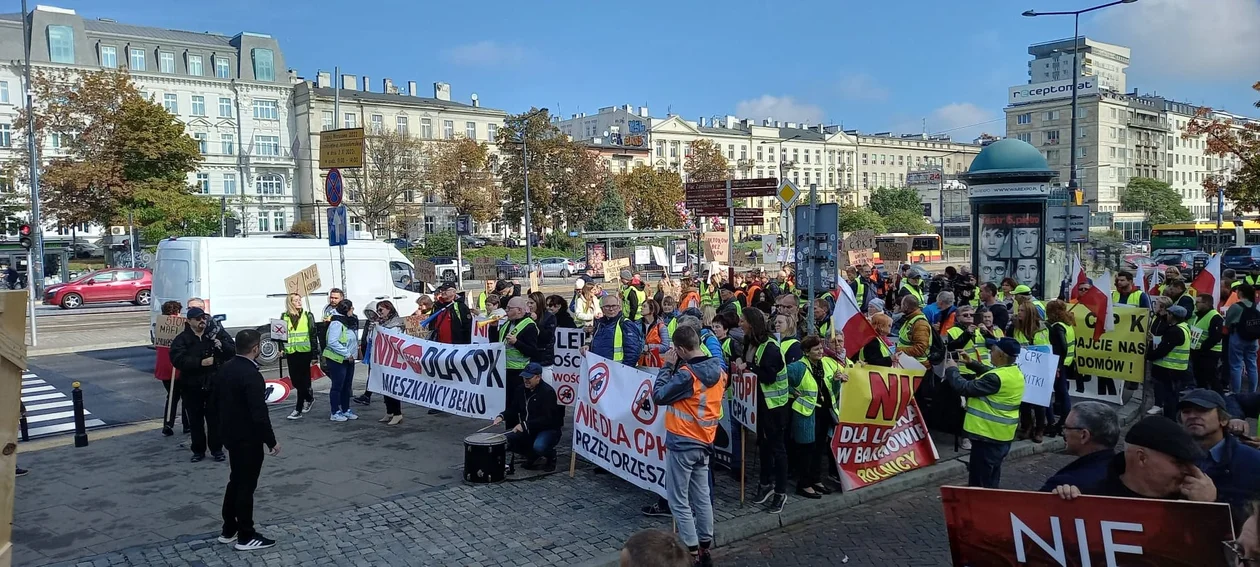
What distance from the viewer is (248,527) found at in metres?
6.81

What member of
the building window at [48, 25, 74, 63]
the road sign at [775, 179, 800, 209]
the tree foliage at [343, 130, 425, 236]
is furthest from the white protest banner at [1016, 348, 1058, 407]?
the building window at [48, 25, 74, 63]

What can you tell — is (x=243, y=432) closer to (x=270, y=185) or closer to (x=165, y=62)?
(x=270, y=185)

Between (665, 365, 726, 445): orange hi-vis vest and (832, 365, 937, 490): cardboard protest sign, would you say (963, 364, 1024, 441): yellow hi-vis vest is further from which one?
(665, 365, 726, 445): orange hi-vis vest

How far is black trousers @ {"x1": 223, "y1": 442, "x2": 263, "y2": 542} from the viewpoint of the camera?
263 inches

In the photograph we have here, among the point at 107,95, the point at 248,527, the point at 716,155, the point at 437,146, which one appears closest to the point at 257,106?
the point at 437,146

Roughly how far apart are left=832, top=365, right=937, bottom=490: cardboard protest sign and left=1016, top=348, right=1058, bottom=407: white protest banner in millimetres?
1704

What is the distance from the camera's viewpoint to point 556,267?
2016 inches

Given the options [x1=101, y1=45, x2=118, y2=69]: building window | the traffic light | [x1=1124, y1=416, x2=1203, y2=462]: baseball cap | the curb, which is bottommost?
the curb

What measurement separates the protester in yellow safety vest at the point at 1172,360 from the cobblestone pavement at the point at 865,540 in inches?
154

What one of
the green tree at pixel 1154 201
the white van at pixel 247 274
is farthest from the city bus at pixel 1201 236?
the white van at pixel 247 274

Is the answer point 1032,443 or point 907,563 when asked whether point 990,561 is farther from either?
point 1032,443

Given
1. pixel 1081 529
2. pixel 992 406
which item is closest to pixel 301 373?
pixel 992 406

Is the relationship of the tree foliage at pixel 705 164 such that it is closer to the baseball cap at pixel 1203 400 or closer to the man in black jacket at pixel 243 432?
the man in black jacket at pixel 243 432

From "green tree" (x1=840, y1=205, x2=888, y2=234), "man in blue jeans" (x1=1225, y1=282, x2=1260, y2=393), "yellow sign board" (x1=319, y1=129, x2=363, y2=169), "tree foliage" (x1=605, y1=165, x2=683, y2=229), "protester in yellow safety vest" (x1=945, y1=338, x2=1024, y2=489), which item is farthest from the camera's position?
"tree foliage" (x1=605, y1=165, x2=683, y2=229)
